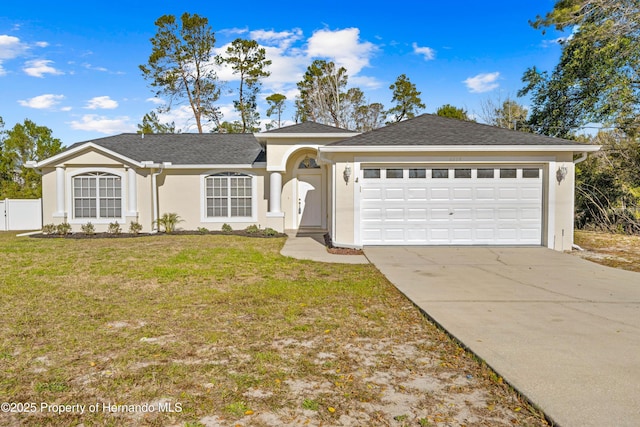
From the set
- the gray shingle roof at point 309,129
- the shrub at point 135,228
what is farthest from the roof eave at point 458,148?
the shrub at point 135,228

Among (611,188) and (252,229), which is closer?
(252,229)

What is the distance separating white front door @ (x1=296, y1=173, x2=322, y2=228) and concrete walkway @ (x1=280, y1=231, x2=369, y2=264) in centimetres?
205

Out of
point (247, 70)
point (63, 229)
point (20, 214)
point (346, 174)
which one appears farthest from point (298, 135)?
point (247, 70)

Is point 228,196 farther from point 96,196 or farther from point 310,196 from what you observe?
point 96,196

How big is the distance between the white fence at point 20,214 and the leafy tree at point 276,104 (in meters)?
18.7

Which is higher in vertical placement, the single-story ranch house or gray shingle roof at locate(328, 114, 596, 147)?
gray shingle roof at locate(328, 114, 596, 147)

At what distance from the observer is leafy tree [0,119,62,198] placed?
20906 millimetres

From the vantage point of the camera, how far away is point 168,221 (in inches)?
608

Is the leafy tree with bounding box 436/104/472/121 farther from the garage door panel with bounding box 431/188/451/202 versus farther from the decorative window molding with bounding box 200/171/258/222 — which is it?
the garage door panel with bounding box 431/188/451/202

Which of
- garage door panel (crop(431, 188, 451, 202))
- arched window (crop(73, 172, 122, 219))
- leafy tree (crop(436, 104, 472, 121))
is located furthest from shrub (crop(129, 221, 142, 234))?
leafy tree (crop(436, 104, 472, 121))

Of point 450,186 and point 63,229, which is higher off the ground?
point 450,186

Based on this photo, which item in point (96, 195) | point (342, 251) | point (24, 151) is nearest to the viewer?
point (342, 251)

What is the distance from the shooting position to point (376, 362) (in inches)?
152

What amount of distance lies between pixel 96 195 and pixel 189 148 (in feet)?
13.5
